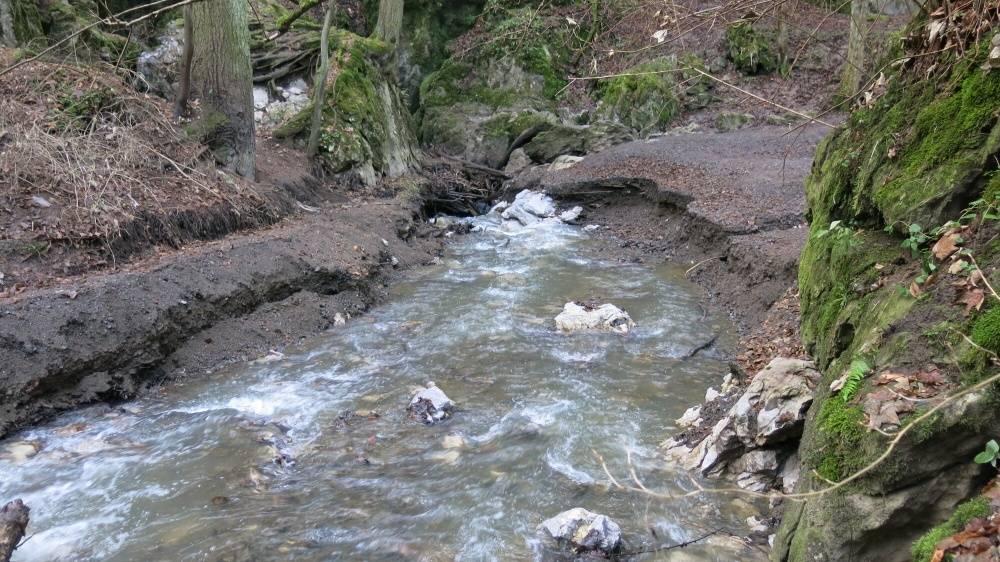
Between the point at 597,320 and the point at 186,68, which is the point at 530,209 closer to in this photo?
the point at 186,68

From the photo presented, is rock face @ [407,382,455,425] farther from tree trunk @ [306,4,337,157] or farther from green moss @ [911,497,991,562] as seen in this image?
tree trunk @ [306,4,337,157]

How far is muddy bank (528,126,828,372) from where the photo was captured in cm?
823

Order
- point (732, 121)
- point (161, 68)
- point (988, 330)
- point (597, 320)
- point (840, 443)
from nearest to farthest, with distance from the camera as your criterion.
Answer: point (988, 330)
point (840, 443)
point (597, 320)
point (161, 68)
point (732, 121)

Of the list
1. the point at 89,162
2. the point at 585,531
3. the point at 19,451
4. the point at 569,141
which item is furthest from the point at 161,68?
the point at 585,531

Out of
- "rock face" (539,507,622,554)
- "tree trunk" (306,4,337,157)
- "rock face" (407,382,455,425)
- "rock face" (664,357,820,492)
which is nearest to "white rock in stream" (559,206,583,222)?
"tree trunk" (306,4,337,157)

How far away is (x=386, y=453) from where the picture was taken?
5.52 metres

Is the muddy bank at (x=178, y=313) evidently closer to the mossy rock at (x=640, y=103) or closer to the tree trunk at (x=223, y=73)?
the tree trunk at (x=223, y=73)

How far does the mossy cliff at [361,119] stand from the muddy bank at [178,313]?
426cm

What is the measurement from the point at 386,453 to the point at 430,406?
76 centimetres

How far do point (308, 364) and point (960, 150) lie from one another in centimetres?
617

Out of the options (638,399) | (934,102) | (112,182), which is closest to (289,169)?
(112,182)

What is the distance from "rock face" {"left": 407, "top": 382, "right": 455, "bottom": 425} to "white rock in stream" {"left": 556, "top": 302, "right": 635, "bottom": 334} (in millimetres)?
2441

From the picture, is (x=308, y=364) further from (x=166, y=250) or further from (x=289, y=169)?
(x=289, y=169)

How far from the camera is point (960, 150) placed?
4.05 meters
